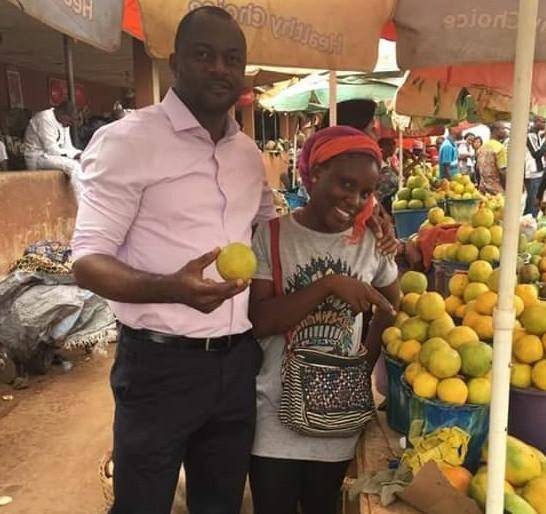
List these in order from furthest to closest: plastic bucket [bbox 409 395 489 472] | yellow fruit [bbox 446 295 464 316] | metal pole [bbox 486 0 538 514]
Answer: yellow fruit [bbox 446 295 464 316]
plastic bucket [bbox 409 395 489 472]
metal pole [bbox 486 0 538 514]

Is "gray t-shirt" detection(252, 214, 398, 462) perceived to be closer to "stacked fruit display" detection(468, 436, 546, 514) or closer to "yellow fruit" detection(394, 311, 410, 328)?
"yellow fruit" detection(394, 311, 410, 328)

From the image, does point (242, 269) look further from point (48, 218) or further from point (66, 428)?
point (48, 218)

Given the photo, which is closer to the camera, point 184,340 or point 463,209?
point 184,340

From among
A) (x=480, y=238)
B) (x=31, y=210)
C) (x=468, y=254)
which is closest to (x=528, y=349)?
(x=468, y=254)

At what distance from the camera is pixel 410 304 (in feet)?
7.68

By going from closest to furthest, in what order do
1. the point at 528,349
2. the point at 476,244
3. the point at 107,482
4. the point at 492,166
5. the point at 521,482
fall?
the point at 521,482 → the point at 528,349 → the point at 107,482 → the point at 476,244 → the point at 492,166

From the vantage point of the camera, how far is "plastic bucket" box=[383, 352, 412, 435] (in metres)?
2.11

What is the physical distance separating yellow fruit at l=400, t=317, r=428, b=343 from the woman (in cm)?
9

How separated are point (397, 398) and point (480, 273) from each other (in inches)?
28.1

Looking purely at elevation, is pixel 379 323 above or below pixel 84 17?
below

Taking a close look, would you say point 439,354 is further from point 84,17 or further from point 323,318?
point 84,17

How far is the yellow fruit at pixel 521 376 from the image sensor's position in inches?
74.4

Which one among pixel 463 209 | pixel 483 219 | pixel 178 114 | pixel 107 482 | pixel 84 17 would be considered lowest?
pixel 107 482

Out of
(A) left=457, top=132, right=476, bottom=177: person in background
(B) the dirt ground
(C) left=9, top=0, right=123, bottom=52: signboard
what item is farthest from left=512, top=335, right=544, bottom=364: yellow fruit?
(A) left=457, top=132, right=476, bottom=177: person in background
